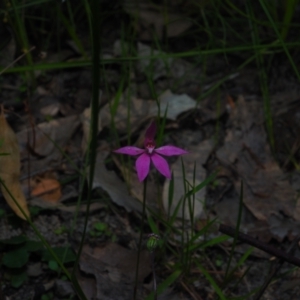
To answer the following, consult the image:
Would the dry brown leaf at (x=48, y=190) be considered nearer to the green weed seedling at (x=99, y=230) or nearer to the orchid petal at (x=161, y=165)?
the green weed seedling at (x=99, y=230)

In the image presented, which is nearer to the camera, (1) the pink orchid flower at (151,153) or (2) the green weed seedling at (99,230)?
(1) the pink orchid flower at (151,153)

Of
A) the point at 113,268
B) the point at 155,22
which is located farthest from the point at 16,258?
the point at 155,22

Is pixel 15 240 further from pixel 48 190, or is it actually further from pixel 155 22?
pixel 155 22

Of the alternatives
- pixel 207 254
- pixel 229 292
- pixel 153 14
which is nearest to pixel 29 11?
pixel 153 14

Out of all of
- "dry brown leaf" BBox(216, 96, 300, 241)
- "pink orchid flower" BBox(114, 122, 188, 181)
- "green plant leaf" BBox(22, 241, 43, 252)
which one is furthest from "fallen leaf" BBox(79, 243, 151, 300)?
"pink orchid flower" BBox(114, 122, 188, 181)

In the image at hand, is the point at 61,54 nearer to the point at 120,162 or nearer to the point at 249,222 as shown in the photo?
the point at 120,162

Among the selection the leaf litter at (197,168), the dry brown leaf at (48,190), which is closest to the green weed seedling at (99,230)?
the leaf litter at (197,168)
